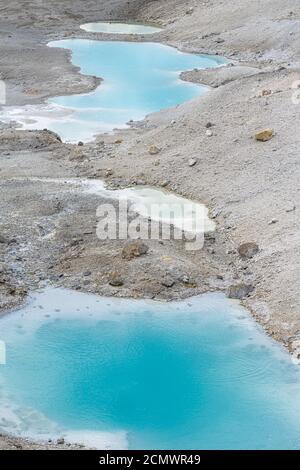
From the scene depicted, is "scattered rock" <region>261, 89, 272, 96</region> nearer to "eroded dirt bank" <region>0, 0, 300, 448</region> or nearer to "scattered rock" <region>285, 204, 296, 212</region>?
"eroded dirt bank" <region>0, 0, 300, 448</region>

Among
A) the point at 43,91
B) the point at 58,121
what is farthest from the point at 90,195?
the point at 43,91

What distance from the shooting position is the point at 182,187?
2105 centimetres

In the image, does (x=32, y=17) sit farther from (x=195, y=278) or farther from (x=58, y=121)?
(x=195, y=278)

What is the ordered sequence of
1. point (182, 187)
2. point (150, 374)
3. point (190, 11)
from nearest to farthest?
1. point (150, 374)
2. point (182, 187)
3. point (190, 11)

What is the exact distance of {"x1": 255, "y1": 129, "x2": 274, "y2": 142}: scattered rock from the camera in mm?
21891

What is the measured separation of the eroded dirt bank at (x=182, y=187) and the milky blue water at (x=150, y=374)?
0.61 metres

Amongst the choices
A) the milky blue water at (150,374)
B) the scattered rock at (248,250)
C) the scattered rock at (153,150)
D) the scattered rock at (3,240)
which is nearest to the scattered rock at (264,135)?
the scattered rock at (153,150)

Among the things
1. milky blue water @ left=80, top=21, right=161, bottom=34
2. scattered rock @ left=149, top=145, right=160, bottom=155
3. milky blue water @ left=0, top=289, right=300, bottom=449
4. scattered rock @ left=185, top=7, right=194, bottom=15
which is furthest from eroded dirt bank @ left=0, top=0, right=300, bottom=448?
scattered rock @ left=185, top=7, right=194, bottom=15

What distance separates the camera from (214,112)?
2483 cm

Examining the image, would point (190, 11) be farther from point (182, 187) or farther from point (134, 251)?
point (134, 251)

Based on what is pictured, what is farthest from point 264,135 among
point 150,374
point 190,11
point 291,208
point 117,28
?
point 117,28

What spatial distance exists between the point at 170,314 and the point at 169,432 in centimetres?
375

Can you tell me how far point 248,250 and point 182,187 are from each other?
14.2ft

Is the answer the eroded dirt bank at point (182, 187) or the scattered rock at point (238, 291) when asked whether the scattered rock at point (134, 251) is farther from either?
the scattered rock at point (238, 291)
